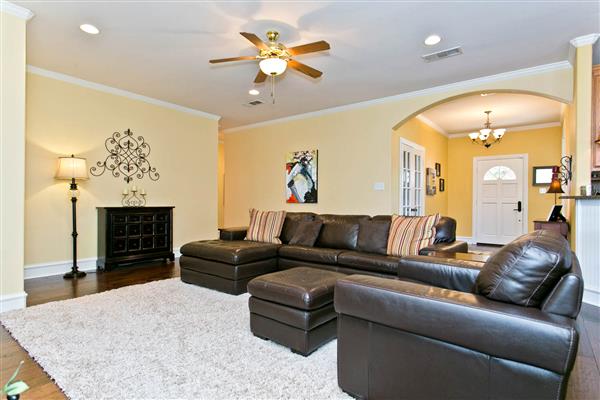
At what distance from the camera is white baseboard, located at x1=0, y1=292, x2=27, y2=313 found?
2901 mm

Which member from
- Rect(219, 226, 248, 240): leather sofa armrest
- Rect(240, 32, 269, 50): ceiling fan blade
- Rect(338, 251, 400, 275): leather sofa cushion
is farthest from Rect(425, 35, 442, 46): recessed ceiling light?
Rect(219, 226, 248, 240): leather sofa armrest

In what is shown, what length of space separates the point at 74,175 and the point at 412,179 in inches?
218

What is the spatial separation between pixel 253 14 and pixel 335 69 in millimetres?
1526

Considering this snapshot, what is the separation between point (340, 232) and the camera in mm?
4262

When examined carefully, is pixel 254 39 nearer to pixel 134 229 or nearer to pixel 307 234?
pixel 307 234

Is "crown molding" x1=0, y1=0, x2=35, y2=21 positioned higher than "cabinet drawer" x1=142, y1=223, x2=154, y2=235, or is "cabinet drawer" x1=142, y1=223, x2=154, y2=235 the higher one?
"crown molding" x1=0, y1=0, x2=35, y2=21

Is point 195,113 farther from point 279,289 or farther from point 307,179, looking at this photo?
point 279,289

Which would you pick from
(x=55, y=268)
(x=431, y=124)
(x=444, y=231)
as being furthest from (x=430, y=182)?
(x=55, y=268)

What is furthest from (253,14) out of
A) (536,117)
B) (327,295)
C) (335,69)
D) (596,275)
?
(536,117)

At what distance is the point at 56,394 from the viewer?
1.75 meters

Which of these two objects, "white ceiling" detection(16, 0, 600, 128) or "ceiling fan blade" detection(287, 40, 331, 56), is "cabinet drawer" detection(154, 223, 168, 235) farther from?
"ceiling fan blade" detection(287, 40, 331, 56)

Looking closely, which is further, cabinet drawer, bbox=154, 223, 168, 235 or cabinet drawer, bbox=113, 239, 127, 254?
cabinet drawer, bbox=154, 223, 168, 235

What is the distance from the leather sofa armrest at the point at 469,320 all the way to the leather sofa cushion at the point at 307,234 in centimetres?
268

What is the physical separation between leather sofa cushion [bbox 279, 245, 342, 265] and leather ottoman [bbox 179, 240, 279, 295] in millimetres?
152
